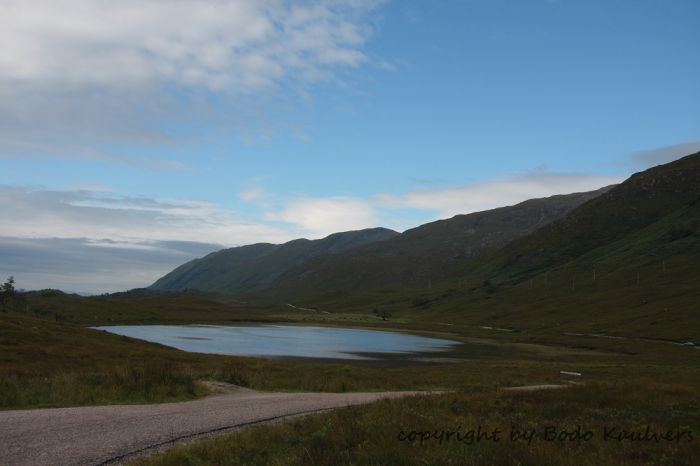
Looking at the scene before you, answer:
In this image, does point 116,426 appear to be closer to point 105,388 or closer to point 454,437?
point 105,388

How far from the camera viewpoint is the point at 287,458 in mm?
13289

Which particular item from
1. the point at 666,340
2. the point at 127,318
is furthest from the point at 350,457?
the point at 127,318

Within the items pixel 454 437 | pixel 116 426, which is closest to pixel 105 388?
pixel 116 426

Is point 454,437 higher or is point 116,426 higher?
point 454,437

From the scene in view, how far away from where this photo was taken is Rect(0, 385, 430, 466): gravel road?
45.7 feet

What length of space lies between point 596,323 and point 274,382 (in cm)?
12924

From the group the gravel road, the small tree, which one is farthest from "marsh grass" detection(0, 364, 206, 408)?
the small tree

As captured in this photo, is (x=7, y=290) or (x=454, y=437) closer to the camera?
(x=454, y=437)

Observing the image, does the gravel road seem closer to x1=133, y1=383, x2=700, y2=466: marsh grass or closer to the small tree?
x1=133, y1=383, x2=700, y2=466: marsh grass

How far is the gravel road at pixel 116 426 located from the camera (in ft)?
45.7

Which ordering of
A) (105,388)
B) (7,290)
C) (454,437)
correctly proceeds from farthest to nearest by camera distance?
(7,290)
(105,388)
(454,437)

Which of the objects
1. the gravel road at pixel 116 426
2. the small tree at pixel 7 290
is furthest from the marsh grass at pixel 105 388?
the small tree at pixel 7 290

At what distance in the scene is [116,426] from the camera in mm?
17250

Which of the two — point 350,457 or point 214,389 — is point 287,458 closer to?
point 350,457
